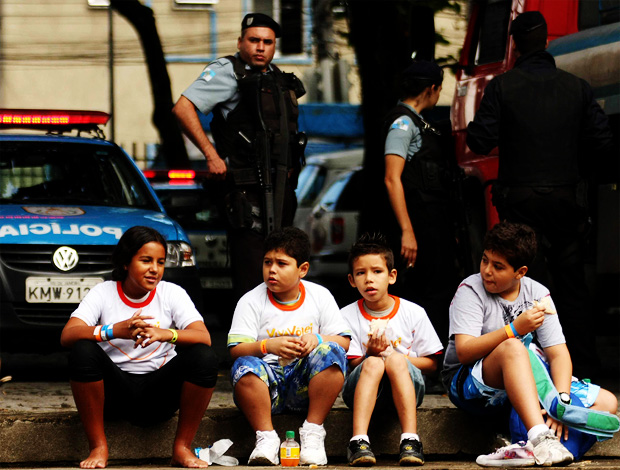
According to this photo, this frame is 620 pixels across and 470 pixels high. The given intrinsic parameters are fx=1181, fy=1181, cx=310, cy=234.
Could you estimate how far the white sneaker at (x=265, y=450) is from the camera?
4.80 meters

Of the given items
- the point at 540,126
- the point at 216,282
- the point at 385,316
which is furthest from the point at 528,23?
Answer: the point at 216,282

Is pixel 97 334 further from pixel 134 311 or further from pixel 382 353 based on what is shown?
pixel 382 353

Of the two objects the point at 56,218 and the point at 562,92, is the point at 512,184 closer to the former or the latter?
the point at 562,92

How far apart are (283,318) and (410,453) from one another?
799 millimetres

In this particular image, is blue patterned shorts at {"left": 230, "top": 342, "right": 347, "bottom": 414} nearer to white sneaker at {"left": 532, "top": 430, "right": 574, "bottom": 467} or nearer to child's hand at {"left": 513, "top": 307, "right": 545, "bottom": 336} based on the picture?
child's hand at {"left": 513, "top": 307, "right": 545, "bottom": 336}

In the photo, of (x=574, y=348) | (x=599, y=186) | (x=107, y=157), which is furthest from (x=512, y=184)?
(x=107, y=157)

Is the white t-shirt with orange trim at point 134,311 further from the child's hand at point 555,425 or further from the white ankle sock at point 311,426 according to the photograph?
the child's hand at point 555,425

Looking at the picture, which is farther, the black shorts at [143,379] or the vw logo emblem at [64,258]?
the vw logo emblem at [64,258]

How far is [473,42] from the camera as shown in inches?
337

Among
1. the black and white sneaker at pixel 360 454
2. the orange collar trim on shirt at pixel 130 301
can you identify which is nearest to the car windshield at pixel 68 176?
the orange collar trim on shirt at pixel 130 301

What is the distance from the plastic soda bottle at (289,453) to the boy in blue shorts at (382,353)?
0.22 meters

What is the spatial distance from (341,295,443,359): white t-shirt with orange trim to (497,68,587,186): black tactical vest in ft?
3.70

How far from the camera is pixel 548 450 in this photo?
15.1ft

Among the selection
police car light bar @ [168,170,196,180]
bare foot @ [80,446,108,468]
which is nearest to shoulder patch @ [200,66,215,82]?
bare foot @ [80,446,108,468]
